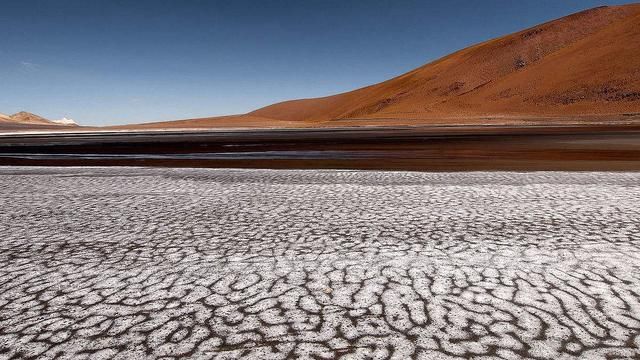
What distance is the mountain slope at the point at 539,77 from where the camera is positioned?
6034cm

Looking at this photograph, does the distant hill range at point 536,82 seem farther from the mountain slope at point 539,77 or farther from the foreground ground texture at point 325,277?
the foreground ground texture at point 325,277

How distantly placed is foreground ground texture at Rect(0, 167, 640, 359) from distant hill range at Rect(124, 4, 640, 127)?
54751 millimetres

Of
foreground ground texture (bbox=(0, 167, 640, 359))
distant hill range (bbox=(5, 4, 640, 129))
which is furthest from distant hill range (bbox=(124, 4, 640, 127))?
foreground ground texture (bbox=(0, 167, 640, 359))

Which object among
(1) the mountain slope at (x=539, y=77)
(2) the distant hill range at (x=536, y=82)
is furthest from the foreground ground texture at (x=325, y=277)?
(1) the mountain slope at (x=539, y=77)

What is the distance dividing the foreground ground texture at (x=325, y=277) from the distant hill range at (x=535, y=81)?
54.8m

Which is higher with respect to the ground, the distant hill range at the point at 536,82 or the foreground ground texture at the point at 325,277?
the distant hill range at the point at 536,82

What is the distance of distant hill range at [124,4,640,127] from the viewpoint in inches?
2327

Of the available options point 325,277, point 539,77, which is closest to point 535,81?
point 539,77

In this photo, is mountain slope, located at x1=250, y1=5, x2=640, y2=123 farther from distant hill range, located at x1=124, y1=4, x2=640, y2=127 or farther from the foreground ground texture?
the foreground ground texture

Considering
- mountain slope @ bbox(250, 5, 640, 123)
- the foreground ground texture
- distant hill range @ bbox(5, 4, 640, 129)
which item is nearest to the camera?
the foreground ground texture

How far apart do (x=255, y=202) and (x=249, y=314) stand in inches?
192

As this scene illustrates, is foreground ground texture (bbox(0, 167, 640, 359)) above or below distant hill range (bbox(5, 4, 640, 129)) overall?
below

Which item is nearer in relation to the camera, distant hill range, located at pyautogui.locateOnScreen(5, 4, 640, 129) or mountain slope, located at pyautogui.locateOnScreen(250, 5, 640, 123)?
distant hill range, located at pyautogui.locateOnScreen(5, 4, 640, 129)

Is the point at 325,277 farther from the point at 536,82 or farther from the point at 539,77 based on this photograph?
the point at 539,77
